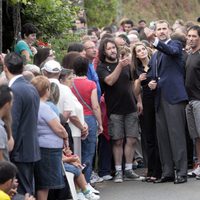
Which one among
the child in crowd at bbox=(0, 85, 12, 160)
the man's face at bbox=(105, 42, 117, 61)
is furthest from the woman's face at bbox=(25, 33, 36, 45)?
the child in crowd at bbox=(0, 85, 12, 160)

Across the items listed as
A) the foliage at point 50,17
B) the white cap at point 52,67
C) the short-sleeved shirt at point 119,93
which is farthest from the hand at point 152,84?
the foliage at point 50,17

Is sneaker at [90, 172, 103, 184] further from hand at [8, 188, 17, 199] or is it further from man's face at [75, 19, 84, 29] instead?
man's face at [75, 19, 84, 29]

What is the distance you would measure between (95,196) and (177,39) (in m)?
3.28

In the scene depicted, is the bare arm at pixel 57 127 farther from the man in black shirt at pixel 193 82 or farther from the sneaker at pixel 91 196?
the man in black shirt at pixel 193 82

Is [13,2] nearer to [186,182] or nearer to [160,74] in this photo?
[160,74]

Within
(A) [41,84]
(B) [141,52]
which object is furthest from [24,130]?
(B) [141,52]

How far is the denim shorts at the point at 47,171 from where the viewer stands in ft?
34.3

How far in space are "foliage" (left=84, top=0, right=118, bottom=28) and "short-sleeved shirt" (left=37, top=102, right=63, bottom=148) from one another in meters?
16.6

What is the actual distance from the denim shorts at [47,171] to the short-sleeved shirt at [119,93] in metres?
2.86

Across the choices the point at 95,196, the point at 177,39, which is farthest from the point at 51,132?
the point at 177,39

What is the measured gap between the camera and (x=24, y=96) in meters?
9.86

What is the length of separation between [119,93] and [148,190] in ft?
5.61

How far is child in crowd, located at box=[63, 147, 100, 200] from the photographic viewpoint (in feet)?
37.0

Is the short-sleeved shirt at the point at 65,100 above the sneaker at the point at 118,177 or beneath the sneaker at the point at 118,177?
above
